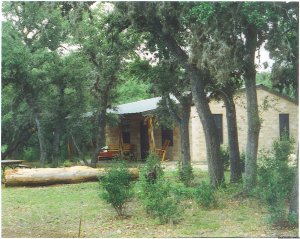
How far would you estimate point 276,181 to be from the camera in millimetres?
8977

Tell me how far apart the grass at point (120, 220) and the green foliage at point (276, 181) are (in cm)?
36

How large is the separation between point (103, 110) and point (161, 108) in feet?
11.6

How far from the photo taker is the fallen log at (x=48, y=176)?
15.8 m

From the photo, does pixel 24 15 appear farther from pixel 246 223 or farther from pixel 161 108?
pixel 246 223

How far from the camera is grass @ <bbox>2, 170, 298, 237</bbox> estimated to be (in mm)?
8430

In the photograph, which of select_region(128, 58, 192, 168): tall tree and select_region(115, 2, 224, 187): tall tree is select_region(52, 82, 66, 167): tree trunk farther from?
select_region(115, 2, 224, 187): tall tree

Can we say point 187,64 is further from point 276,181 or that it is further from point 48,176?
point 48,176

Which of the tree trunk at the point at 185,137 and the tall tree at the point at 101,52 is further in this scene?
the tall tree at the point at 101,52

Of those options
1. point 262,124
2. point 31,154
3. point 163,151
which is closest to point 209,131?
point 163,151

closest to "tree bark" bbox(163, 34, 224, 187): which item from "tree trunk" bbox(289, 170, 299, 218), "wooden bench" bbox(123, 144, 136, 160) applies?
"tree trunk" bbox(289, 170, 299, 218)

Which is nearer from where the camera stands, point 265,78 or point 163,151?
point 265,78

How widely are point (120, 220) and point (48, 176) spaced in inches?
271

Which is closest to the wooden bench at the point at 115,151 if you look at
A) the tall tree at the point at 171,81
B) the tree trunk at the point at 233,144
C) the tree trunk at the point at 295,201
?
the tall tree at the point at 171,81

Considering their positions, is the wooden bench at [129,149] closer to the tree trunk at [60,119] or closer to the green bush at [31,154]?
the tree trunk at [60,119]
